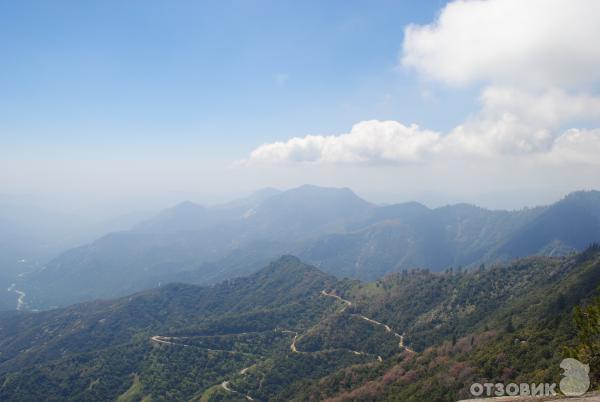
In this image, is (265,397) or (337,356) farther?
(337,356)

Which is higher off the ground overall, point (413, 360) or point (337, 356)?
point (413, 360)

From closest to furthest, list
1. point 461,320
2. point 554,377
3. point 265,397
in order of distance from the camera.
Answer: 1. point 554,377
2. point 265,397
3. point 461,320

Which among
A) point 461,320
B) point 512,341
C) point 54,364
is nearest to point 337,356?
point 461,320

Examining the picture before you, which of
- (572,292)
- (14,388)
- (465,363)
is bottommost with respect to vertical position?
(14,388)

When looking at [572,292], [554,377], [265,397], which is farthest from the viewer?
[265,397]

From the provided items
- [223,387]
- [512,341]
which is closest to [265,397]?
[223,387]

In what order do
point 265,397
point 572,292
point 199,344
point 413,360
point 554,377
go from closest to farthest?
→ 1. point 554,377
2. point 572,292
3. point 413,360
4. point 265,397
5. point 199,344

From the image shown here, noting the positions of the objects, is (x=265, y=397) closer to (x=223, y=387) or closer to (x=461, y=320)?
(x=223, y=387)

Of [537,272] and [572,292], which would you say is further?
[537,272]

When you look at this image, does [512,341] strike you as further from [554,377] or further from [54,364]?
[54,364]
